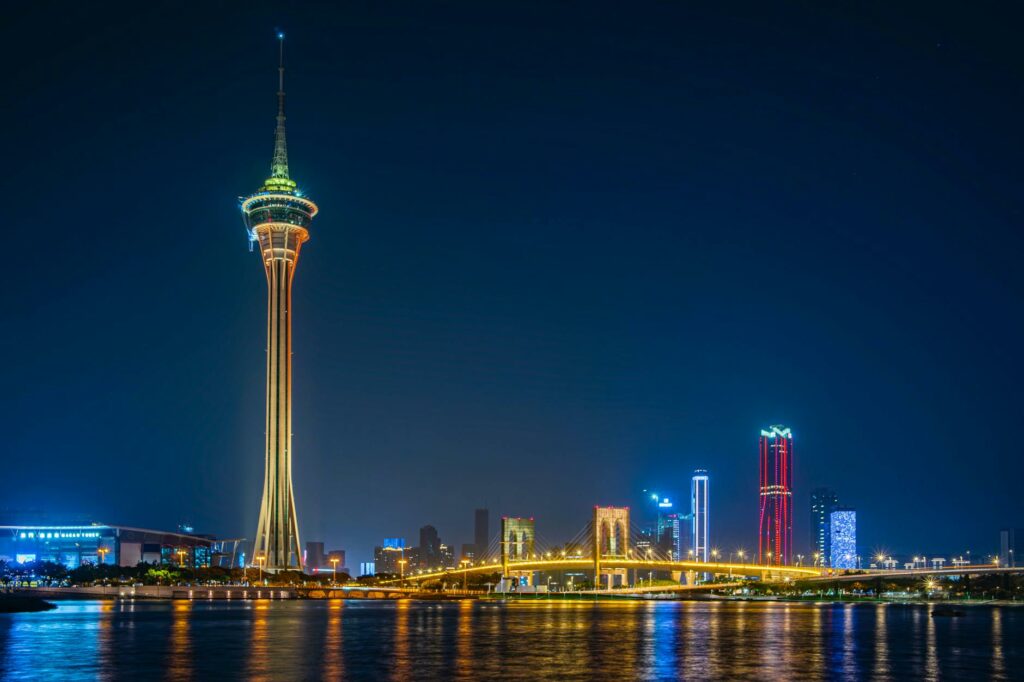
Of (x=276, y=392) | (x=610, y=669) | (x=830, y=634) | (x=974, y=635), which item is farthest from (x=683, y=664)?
(x=276, y=392)

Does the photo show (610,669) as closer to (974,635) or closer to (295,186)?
(974,635)

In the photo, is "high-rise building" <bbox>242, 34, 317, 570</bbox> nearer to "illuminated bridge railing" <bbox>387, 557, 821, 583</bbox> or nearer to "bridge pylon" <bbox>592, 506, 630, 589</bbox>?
"illuminated bridge railing" <bbox>387, 557, 821, 583</bbox>

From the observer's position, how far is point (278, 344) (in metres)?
160

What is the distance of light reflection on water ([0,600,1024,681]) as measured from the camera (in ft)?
145

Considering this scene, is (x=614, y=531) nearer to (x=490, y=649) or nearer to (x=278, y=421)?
(x=278, y=421)

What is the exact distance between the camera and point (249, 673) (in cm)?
4269

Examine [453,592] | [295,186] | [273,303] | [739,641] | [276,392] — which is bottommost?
[453,592]

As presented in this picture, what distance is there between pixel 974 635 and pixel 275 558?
107836 millimetres

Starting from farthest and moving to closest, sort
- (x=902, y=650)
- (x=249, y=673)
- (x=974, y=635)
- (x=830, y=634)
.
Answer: (x=974, y=635) < (x=830, y=634) < (x=902, y=650) < (x=249, y=673)

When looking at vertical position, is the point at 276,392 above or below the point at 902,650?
above

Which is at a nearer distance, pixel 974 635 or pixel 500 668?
pixel 500 668

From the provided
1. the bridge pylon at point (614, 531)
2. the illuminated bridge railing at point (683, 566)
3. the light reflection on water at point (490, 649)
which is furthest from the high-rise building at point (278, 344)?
the light reflection on water at point (490, 649)

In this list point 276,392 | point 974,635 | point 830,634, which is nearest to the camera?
point 830,634

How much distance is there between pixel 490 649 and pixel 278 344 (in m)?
110
